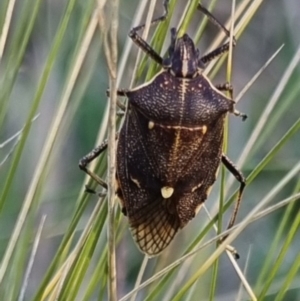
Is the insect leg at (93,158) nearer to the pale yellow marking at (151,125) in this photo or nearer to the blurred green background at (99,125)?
the pale yellow marking at (151,125)

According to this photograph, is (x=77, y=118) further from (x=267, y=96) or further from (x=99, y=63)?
(x=267, y=96)

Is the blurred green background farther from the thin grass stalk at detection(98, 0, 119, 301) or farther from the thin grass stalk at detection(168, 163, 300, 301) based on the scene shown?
the thin grass stalk at detection(98, 0, 119, 301)

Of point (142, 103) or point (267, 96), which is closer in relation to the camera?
point (142, 103)

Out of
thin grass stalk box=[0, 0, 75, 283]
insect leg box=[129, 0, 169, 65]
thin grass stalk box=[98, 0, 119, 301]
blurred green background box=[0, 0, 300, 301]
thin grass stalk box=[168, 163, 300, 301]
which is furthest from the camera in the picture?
blurred green background box=[0, 0, 300, 301]

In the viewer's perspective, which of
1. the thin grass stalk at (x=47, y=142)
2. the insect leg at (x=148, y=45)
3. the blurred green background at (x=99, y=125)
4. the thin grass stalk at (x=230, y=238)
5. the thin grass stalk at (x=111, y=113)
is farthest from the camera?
the blurred green background at (x=99, y=125)

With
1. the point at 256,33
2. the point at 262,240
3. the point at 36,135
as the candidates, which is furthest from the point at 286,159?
the point at 36,135

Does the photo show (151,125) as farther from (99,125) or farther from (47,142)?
(99,125)

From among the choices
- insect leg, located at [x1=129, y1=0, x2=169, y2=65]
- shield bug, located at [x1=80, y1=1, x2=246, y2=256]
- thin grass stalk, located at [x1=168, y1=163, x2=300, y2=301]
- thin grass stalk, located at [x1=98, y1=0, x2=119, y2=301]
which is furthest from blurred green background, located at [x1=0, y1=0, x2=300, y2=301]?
thin grass stalk, located at [x1=98, y1=0, x2=119, y2=301]

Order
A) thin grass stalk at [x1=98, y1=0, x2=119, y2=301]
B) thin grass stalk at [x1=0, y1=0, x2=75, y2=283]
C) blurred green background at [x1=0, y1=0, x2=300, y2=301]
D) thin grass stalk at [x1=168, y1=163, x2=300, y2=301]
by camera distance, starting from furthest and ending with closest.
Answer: blurred green background at [x1=0, y1=0, x2=300, y2=301]
thin grass stalk at [x1=0, y1=0, x2=75, y2=283]
thin grass stalk at [x1=168, y1=163, x2=300, y2=301]
thin grass stalk at [x1=98, y1=0, x2=119, y2=301]

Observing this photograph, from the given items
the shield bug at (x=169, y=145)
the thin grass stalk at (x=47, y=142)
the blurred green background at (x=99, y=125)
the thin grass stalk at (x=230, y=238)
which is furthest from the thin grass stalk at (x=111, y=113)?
the blurred green background at (x=99, y=125)
